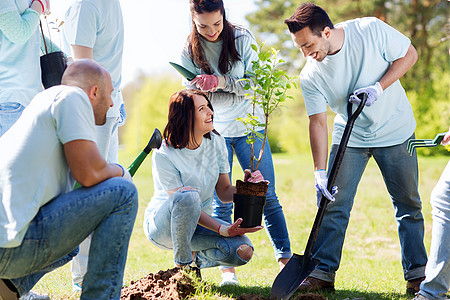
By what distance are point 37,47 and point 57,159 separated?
1306mm

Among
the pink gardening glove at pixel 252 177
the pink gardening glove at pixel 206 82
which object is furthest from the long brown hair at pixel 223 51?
the pink gardening glove at pixel 252 177

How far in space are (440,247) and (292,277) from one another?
84cm

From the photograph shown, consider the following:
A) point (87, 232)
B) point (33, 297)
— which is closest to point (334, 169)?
point (87, 232)

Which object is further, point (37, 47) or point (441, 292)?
point (37, 47)

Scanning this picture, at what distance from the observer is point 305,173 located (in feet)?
46.0

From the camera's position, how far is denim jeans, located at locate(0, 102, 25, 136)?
118 inches

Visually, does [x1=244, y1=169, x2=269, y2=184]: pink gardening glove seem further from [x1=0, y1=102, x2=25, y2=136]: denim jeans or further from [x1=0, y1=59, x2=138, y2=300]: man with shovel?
[x1=0, y1=102, x2=25, y2=136]: denim jeans

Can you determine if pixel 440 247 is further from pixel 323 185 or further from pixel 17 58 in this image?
pixel 17 58

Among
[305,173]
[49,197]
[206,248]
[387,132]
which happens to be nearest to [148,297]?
[206,248]

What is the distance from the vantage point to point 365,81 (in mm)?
3299

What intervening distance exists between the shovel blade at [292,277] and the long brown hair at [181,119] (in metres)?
0.97

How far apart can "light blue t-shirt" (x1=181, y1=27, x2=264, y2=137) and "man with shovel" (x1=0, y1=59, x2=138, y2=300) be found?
1303 mm

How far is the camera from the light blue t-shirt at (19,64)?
9.87ft

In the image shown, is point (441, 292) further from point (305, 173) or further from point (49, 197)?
point (305, 173)
